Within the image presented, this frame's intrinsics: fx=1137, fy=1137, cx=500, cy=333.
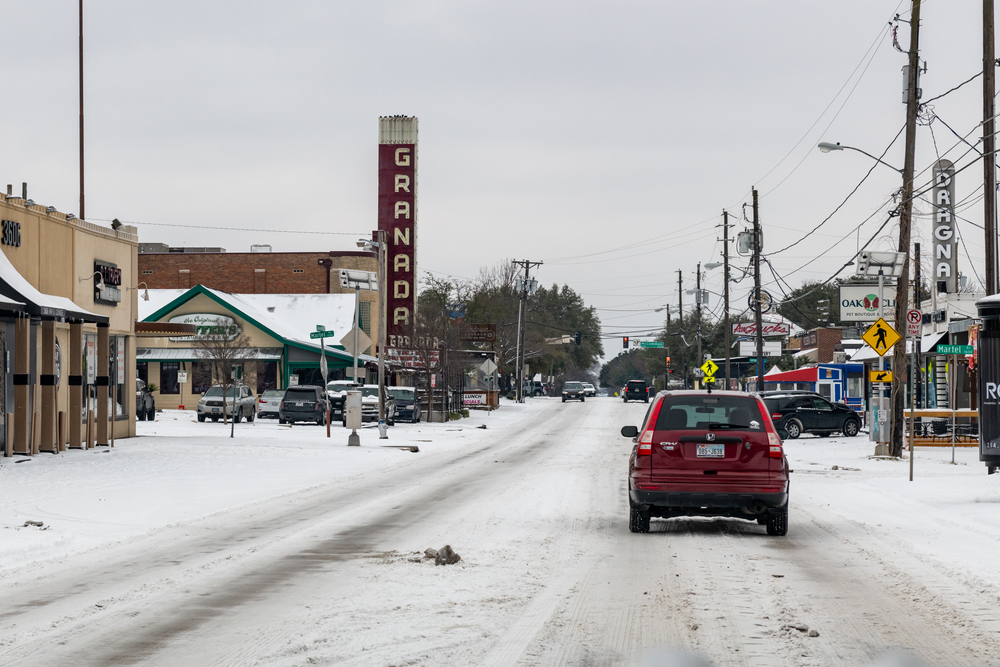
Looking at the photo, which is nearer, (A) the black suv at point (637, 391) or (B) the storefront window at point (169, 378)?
(B) the storefront window at point (169, 378)

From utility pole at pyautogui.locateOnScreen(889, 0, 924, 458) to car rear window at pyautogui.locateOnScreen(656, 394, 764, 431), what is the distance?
16553 mm

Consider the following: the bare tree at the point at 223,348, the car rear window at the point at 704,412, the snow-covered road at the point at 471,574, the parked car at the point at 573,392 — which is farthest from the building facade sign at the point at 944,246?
the parked car at the point at 573,392

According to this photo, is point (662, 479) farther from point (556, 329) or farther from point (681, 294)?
point (556, 329)

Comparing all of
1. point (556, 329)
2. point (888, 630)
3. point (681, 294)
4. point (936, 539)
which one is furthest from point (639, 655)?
point (556, 329)

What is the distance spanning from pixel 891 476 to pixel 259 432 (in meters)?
21.7

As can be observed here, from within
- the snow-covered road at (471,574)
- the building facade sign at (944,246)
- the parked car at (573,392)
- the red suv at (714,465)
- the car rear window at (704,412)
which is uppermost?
the building facade sign at (944,246)

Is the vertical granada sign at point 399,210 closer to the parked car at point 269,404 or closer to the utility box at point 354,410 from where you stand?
the parked car at point 269,404

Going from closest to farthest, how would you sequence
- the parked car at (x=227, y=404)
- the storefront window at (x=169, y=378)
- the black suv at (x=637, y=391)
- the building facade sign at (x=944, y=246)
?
1. the building facade sign at (x=944, y=246)
2. the parked car at (x=227, y=404)
3. the storefront window at (x=169, y=378)
4. the black suv at (x=637, y=391)

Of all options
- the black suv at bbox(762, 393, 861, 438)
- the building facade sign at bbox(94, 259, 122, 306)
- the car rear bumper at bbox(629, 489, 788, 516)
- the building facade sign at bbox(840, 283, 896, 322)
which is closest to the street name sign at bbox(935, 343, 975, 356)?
the building facade sign at bbox(840, 283, 896, 322)

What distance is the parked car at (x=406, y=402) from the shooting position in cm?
4744

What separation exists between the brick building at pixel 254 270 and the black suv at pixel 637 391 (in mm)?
21458

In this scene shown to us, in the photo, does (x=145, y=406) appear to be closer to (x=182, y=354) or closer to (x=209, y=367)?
(x=209, y=367)

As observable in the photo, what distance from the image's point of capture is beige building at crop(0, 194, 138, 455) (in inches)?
925

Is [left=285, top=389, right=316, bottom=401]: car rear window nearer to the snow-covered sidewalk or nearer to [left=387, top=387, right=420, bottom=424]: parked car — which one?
[left=387, top=387, right=420, bottom=424]: parked car
